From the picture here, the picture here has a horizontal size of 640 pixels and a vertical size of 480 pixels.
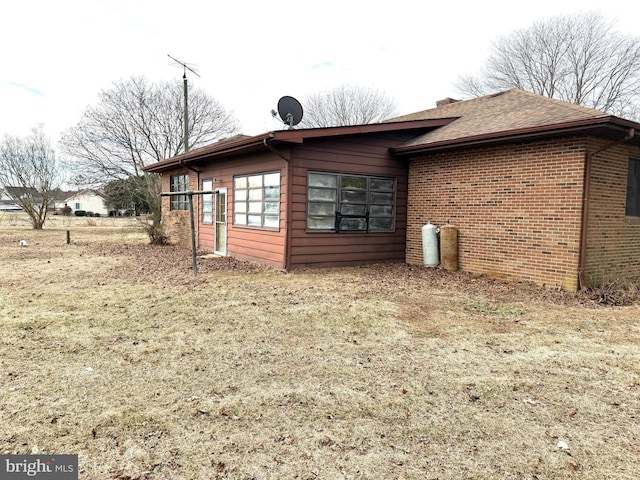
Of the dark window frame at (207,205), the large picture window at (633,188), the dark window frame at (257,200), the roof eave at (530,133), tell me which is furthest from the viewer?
the dark window frame at (207,205)

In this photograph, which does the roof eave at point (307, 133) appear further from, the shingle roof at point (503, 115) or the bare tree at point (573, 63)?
the bare tree at point (573, 63)

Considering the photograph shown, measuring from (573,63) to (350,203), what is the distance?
23820mm

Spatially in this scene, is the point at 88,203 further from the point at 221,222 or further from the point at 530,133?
the point at 530,133

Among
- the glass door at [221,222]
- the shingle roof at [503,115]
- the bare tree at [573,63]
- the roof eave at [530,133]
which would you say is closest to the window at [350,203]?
the roof eave at [530,133]

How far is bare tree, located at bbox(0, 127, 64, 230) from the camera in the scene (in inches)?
938

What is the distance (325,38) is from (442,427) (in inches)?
641

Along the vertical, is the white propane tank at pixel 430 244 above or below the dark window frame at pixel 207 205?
below

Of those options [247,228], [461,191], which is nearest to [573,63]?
[461,191]

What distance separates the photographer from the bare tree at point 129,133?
77.6 ft

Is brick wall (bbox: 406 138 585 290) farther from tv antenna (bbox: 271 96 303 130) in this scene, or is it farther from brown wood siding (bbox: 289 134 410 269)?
tv antenna (bbox: 271 96 303 130)

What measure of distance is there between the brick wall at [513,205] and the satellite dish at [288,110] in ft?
11.1

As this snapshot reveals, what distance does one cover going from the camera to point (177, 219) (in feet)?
49.0

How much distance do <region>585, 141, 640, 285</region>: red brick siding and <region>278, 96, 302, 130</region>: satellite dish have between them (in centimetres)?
654
